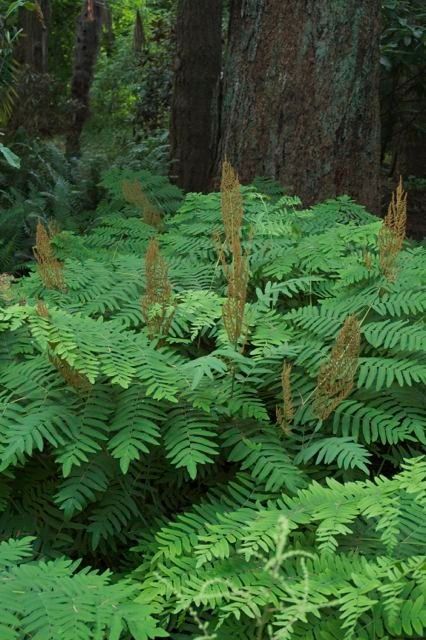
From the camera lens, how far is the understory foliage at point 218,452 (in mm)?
1706

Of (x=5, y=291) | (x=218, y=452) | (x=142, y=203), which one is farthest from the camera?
(x=142, y=203)

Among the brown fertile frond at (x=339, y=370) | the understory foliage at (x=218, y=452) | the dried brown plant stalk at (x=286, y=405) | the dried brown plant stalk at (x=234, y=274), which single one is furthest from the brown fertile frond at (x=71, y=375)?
the brown fertile frond at (x=339, y=370)

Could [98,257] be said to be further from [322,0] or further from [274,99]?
[322,0]

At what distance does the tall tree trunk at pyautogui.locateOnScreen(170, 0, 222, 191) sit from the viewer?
22.3 ft

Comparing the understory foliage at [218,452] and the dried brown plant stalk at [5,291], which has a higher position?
the dried brown plant stalk at [5,291]

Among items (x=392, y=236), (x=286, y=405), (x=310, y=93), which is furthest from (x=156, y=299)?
(x=310, y=93)

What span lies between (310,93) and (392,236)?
2.26m

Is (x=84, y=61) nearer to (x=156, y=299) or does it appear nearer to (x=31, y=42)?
(x=31, y=42)

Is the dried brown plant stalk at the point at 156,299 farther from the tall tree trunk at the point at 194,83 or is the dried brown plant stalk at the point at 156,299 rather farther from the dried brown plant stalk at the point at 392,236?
the tall tree trunk at the point at 194,83

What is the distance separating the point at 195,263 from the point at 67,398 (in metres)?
1.17

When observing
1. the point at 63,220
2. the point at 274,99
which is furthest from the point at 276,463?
the point at 63,220

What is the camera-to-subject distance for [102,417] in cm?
221

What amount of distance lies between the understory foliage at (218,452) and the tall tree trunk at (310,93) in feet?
5.49

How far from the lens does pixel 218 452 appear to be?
211cm
